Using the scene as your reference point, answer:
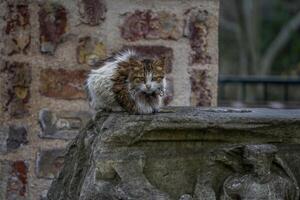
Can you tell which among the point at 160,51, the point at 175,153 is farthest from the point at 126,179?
the point at 160,51

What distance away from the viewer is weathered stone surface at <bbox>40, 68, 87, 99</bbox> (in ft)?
17.3

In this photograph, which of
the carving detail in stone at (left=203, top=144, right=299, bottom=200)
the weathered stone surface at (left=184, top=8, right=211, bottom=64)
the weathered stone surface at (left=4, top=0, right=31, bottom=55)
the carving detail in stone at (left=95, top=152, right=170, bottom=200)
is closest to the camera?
the carving detail in stone at (left=95, top=152, right=170, bottom=200)

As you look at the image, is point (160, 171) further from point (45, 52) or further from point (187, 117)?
point (45, 52)

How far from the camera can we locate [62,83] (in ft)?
17.3

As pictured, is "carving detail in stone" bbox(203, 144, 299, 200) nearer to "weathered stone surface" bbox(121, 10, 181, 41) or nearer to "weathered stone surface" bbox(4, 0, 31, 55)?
"weathered stone surface" bbox(121, 10, 181, 41)

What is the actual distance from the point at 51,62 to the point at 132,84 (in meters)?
1.23

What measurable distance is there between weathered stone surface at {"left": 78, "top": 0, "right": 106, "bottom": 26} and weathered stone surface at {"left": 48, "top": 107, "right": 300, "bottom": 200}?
119 cm

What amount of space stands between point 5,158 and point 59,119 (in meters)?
0.34

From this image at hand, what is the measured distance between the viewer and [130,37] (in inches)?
210

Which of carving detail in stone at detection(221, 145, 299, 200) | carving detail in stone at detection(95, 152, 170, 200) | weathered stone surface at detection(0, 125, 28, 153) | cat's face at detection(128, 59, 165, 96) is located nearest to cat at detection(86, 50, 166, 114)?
cat's face at detection(128, 59, 165, 96)

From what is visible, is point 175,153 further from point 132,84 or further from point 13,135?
point 13,135

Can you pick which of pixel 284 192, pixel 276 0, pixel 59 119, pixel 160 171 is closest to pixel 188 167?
pixel 160 171

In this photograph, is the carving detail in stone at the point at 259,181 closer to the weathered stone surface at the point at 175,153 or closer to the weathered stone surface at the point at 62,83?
the weathered stone surface at the point at 175,153

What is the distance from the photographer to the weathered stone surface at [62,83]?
5266 millimetres
